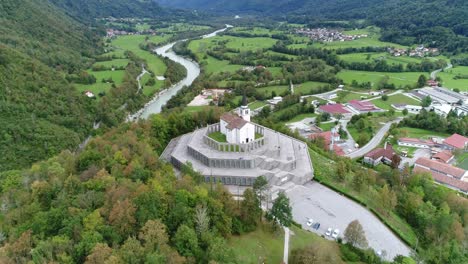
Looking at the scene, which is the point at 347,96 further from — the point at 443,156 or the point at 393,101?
the point at 443,156

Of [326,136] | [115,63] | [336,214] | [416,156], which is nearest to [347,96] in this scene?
[326,136]

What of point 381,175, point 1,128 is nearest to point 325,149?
point 381,175

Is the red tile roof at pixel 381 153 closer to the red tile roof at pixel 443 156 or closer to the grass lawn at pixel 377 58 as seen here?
the red tile roof at pixel 443 156

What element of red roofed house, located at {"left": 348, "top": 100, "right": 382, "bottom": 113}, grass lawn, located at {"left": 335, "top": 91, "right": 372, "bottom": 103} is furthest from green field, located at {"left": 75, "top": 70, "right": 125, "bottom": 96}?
red roofed house, located at {"left": 348, "top": 100, "right": 382, "bottom": 113}

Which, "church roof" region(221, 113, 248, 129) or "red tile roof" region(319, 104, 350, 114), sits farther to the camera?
"red tile roof" region(319, 104, 350, 114)

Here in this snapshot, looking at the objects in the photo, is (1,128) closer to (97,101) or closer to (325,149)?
(97,101)

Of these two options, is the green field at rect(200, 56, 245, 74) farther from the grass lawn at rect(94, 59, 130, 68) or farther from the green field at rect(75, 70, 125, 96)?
the green field at rect(75, 70, 125, 96)
